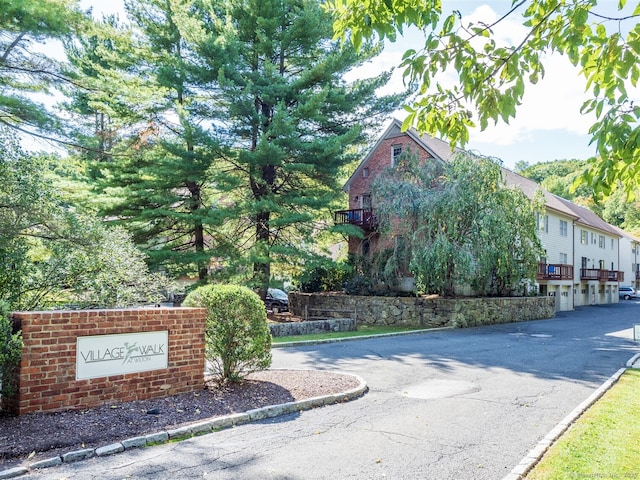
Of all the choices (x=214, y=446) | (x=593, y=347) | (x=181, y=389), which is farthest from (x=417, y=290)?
(x=214, y=446)

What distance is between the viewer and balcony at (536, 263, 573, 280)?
106ft

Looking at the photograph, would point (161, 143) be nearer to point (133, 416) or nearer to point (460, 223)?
point (460, 223)

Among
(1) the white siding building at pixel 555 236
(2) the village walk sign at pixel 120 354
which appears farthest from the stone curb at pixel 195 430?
(1) the white siding building at pixel 555 236

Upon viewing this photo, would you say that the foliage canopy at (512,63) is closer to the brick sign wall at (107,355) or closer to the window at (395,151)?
the brick sign wall at (107,355)

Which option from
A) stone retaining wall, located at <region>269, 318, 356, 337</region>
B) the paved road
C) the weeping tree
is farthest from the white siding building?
the paved road

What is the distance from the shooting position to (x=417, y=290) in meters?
23.1

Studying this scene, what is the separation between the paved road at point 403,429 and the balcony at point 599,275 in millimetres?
31398

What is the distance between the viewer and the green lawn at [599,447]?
15.8ft

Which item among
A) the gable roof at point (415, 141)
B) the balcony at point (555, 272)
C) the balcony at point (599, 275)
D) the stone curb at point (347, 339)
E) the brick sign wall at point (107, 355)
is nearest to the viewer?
the brick sign wall at point (107, 355)

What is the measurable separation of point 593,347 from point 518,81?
45.3ft

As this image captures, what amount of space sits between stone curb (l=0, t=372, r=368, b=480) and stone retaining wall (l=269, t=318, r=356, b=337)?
9.67 m

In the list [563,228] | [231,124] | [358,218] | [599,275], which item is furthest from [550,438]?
[599,275]

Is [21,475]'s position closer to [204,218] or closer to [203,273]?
[204,218]

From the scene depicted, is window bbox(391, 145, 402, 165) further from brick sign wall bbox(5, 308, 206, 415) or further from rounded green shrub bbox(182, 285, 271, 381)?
brick sign wall bbox(5, 308, 206, 415)
